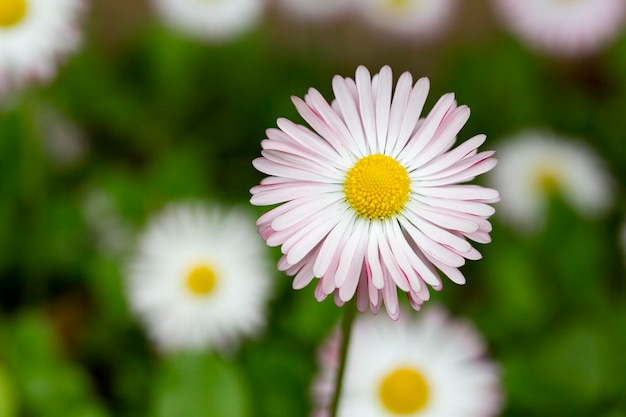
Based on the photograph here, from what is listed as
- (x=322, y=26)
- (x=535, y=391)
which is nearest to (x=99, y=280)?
(x=535, y=391)

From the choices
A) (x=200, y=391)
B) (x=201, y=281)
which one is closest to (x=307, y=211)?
(x=200, y=391)

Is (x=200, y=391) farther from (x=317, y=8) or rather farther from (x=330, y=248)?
(x=317, y=8)

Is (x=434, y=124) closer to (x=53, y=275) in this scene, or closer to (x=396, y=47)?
(x=53, y=275)

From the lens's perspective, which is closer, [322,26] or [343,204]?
[343,204]

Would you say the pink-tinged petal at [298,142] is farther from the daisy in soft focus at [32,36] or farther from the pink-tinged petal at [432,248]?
the daisy in soft focus at [32,36]

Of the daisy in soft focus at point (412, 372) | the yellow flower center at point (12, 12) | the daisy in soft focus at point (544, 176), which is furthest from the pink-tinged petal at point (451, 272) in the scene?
the daisy in soft focus at point (544, 176)

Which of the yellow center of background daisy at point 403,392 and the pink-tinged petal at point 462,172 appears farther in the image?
the yellow center of background daisy at point 403,392
